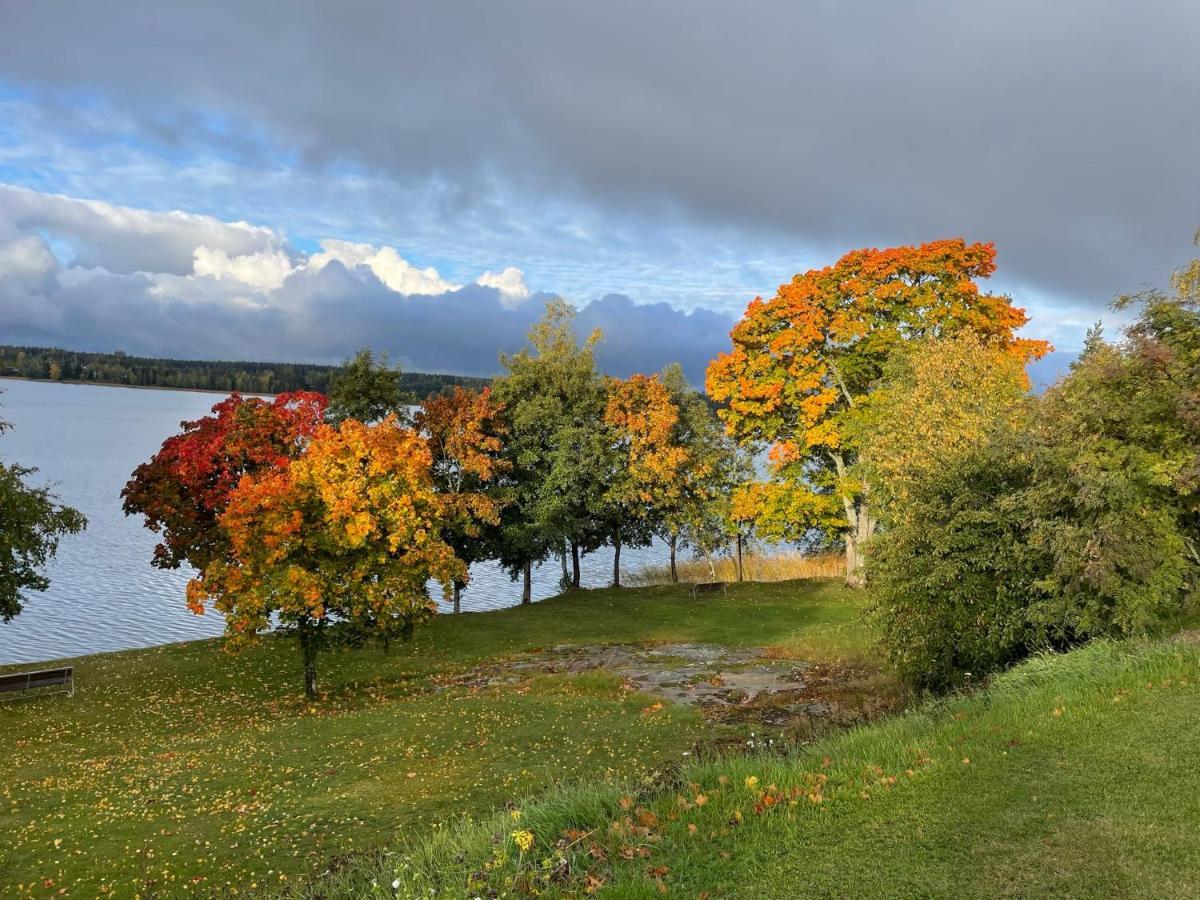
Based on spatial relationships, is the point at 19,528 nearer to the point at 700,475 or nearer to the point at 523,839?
the point at 523,839

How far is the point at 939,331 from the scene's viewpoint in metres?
35.2

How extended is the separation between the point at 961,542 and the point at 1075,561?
246cm

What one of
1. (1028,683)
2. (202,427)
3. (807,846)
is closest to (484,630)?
(202,427)

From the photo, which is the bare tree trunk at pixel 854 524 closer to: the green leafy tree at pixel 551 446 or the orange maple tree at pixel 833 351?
the orange maple tree at pixel 833 351

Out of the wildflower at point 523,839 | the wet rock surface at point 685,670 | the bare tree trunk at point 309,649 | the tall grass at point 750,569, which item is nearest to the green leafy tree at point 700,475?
the tall grass at point 750,569

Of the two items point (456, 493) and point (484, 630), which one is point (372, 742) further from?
point (456, 493)

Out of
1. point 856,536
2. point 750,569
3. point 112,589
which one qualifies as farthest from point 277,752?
point 750,569

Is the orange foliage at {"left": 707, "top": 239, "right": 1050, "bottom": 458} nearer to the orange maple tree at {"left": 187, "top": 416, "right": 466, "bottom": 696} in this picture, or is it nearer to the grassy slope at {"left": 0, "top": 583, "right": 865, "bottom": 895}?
the grassy slope at {"left": 0, "top": 583, "right": 865, "bottom": 895}

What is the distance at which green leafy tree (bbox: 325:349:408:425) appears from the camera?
119ft

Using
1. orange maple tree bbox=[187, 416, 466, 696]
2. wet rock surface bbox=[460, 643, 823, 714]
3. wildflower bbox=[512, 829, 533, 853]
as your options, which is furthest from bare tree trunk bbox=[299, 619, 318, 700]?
wildflower bbox=[512, 829, 533, 853]

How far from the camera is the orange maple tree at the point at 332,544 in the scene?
2095 centimetres

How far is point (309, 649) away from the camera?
75.6 ft

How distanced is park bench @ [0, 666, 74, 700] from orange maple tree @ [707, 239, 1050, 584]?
1108 inches

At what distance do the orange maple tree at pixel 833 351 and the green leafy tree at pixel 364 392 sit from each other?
624 inches
